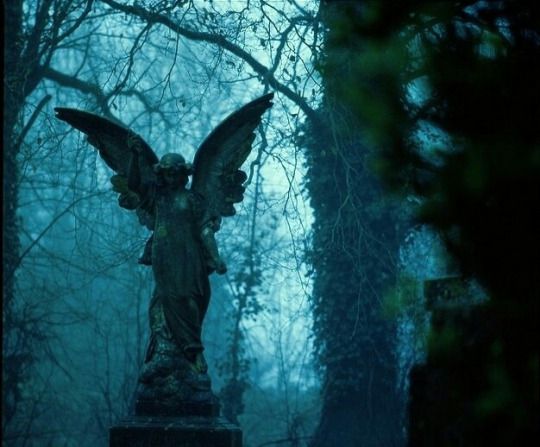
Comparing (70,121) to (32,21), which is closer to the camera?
(70,121)

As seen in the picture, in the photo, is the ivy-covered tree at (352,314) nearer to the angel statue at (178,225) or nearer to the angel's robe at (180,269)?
the angel statue at (178,225)

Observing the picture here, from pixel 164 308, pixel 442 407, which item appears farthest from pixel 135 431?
pixel 442 407

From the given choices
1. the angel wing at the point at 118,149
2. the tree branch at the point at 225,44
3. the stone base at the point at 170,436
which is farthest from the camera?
the tree branch at the point at 225,44

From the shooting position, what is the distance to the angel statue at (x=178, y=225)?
324 inches

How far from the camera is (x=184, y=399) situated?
813 centimetres

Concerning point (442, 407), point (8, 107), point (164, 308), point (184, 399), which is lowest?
point (442, 407)

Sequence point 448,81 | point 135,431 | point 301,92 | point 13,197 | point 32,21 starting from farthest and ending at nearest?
point 32,21 < point 13,197 < point 301,92 < point 135,431 < point 448,81

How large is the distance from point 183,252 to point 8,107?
16.8ft

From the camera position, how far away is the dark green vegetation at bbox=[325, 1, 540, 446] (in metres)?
2.15

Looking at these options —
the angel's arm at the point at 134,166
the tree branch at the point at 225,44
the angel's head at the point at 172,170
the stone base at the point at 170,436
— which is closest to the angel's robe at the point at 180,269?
the angel's head at the point at 172,170

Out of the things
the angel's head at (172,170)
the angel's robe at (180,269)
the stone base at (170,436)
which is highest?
the angel's head at (172,170)

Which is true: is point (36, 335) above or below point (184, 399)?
above

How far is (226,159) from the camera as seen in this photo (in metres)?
8.90

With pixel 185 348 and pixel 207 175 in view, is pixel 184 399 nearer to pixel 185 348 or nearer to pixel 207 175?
pixel 185 348
